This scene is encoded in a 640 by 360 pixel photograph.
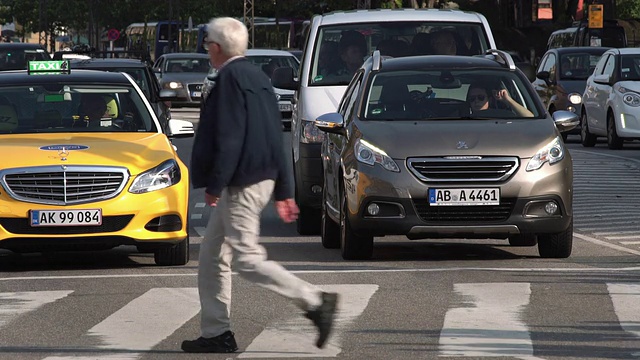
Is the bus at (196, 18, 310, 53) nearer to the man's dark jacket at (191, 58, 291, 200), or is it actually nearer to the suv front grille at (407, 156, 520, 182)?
the suv front grille at (407, 156, 520, 182)

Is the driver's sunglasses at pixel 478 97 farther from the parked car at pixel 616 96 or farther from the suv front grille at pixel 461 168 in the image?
the parked car at pixel 616 96

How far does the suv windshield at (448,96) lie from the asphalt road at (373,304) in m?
1.10

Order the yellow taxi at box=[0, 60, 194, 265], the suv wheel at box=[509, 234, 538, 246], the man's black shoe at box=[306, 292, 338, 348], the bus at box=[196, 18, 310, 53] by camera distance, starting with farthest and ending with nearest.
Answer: the bus at box=[196, 18, 310, 53] < the suv wheel at box=[509, 234, 538, 246] < the yellow taxi at box=[0, 60, 194, 265] < the man's black shoe at box=[306, 292, 338, 348]

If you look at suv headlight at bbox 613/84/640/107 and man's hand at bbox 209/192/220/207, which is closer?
man's hand at bbox 209/192/220/207

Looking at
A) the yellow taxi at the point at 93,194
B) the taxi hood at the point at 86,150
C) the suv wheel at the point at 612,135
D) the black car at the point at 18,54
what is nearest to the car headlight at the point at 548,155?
the yellow taxi at the point at 93,194

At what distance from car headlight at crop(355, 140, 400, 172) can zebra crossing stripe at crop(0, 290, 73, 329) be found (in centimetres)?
259

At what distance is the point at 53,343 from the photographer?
8703 mm

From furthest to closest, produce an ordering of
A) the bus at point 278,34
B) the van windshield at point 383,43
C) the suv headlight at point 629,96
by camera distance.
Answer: the bus at point 278,34
the suv headlight at point 629,96
the van windshield at point 383,43

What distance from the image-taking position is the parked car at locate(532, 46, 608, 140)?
102 ft

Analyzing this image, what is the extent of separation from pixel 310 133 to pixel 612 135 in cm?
1455

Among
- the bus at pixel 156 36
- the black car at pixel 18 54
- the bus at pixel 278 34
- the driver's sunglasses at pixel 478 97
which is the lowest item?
the bus at pixel 156 36

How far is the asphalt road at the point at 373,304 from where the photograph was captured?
332 inches

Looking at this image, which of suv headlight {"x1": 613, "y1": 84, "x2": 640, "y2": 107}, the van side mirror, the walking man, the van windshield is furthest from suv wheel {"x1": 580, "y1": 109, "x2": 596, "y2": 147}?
the walking man

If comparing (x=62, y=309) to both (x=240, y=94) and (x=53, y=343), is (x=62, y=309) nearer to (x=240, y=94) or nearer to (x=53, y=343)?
(x=53, y=343)
